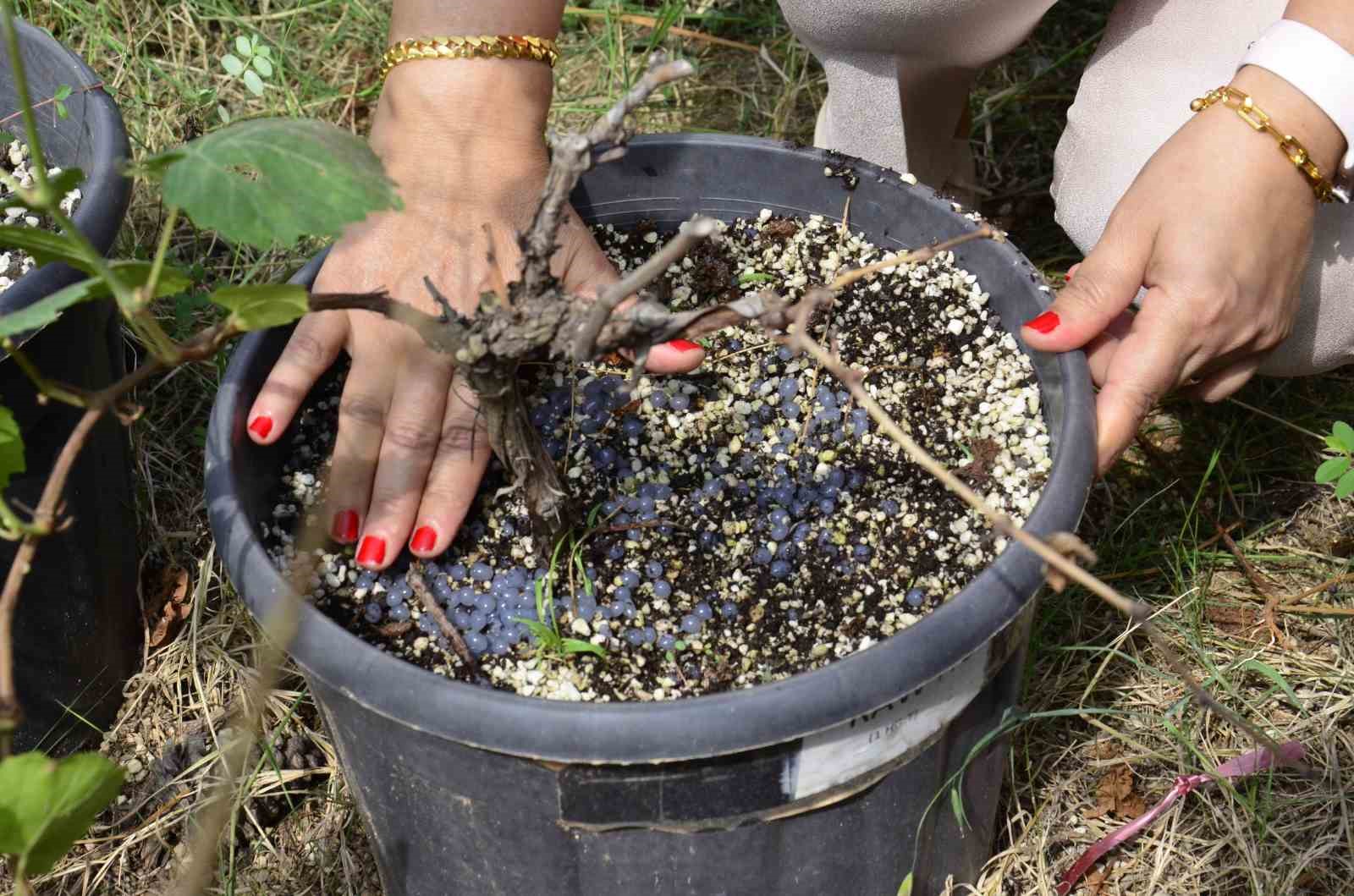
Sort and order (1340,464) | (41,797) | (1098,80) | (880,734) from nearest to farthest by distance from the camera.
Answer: (41,797)
(880,734)
(1340,464)
(1098,80)

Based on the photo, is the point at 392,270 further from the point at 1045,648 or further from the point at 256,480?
the point at 1045,648

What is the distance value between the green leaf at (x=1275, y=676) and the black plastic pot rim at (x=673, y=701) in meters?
0.60

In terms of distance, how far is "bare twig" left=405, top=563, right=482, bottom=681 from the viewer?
1139 millimetres

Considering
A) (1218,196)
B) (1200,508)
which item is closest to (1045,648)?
(1200,508)

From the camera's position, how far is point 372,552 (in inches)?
46.3

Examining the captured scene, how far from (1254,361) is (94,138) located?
1.37 meters

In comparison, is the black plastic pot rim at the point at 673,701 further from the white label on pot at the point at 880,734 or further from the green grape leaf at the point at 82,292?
the green grape leaf at the point at 82,292

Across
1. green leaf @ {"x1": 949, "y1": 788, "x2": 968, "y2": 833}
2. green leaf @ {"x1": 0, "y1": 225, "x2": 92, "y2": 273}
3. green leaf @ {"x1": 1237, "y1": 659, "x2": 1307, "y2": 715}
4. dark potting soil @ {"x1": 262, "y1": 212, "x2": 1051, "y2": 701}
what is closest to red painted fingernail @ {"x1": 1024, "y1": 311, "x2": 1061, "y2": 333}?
dark potting soil @ {"x1": 262, "y1": 212, "x2": 1051, "y2": 701}

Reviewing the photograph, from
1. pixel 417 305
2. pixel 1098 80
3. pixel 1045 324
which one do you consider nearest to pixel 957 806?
pixel 1045 324

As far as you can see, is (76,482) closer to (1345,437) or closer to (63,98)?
(63,98)

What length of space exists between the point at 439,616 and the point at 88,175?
0.75 meters

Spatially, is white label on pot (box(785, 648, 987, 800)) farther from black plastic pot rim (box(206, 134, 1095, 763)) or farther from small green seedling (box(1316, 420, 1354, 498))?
Answer: small green seedling (box(1316, 420, 1354, 498))

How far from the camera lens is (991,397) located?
51.2 inches

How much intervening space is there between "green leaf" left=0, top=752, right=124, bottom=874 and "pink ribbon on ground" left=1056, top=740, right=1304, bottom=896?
1.12 metres
